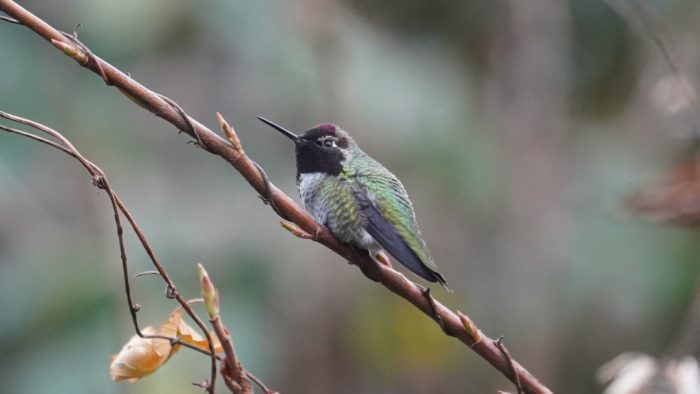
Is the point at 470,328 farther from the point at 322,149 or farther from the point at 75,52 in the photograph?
the point at 322,149

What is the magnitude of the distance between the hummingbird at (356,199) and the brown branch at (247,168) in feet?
1.37

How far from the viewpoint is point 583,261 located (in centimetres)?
842

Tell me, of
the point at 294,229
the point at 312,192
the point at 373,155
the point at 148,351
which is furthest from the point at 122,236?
the point at 373,155

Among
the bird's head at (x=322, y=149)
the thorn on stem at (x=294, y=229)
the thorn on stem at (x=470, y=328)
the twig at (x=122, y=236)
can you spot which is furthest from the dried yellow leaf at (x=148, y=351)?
the bird's head at (x=322, y=149)

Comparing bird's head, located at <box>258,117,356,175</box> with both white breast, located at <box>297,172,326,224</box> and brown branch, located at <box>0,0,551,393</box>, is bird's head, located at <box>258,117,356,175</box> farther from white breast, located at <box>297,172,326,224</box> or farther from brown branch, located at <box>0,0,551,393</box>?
brown branch, located at <box>0,0,551,393</box>

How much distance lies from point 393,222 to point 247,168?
2.94 ft

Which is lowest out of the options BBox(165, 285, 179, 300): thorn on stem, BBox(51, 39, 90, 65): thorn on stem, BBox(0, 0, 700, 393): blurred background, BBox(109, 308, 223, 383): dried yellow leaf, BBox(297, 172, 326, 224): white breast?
BBox(109, 308, 223, 383): dried yellow leaf

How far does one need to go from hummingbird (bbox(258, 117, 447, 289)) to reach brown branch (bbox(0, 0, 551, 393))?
0.42 meters

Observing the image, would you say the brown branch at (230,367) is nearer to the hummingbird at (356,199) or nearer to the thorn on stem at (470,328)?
the thorn on stem at (470,328)

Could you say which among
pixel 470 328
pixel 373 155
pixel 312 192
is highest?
pixel 373 155

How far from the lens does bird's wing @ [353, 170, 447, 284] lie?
2693mm

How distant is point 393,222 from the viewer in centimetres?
295

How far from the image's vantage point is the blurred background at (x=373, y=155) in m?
6.37

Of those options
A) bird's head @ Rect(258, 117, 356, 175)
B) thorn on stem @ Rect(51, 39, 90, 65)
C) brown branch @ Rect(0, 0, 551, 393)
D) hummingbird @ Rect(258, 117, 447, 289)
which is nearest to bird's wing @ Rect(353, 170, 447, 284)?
hummingbird @ Rect(258, 117, 447, 289)
